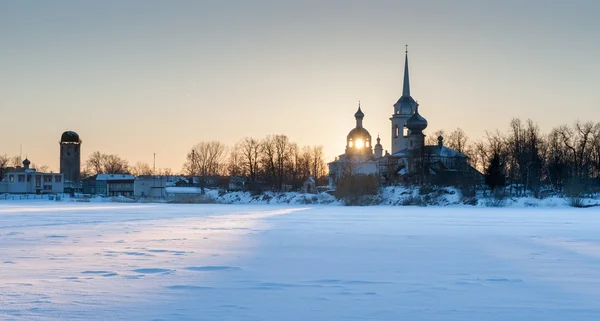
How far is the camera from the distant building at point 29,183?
10794 centimetres

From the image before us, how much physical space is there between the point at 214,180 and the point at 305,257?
384 ft

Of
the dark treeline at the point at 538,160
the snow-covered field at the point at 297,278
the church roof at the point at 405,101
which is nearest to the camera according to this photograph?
the snow-covered field at the point at 297,278

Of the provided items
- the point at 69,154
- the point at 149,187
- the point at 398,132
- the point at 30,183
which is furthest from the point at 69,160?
the point at 398,132

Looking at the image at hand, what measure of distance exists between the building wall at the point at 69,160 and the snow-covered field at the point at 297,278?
135 m

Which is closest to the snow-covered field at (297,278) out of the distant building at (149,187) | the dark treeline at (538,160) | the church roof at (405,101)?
the dark treeline at (538,160)

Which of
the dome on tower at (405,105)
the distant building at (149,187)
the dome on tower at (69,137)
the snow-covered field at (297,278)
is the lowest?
the snow-covered field at (297,278)

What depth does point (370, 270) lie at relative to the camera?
13609 millimetres

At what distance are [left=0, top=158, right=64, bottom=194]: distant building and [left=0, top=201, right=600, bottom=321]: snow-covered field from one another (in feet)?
306

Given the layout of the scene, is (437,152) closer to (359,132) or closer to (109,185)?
(359,132)

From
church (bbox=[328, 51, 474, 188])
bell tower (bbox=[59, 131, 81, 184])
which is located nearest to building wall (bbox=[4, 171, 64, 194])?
bell tower (bbox=[59, 131, 81, 184])

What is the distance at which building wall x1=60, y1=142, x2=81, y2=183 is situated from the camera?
14975 centimetres

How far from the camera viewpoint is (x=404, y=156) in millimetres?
92000

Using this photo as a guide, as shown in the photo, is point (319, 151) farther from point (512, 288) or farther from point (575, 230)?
point (512, 288)

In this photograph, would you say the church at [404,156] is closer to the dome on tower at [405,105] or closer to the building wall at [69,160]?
the dome on tower at [405,105]
